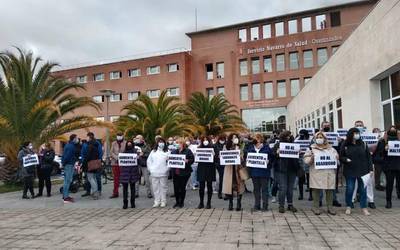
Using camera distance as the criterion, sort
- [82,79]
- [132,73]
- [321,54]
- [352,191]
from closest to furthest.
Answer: [352,191] < [321,54] < [132,73] < [82,79]

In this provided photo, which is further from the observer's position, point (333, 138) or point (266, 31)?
point (266, 31)

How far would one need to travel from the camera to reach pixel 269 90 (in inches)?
2040

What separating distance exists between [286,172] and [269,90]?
142 feet

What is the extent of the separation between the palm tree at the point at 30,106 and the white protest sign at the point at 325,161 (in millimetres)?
10591

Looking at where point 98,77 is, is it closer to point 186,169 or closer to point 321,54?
point 321,54

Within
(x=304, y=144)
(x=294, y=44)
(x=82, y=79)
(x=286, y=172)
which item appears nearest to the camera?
(x=286, y=172)

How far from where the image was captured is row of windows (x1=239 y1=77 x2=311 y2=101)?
50344mm

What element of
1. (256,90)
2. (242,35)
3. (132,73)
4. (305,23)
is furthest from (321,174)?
(132,73)

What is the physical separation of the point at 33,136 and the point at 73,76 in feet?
168

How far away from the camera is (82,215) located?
9.48m

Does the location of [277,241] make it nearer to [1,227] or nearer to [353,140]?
[353,140]

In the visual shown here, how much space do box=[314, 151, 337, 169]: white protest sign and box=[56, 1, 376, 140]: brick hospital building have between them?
38432mm

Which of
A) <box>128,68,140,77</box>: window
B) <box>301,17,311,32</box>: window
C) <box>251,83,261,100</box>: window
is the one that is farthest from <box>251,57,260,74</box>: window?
<box>128,68,140,77</box>: window

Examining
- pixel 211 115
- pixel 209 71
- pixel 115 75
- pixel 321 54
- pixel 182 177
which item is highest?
pixel 115 75
